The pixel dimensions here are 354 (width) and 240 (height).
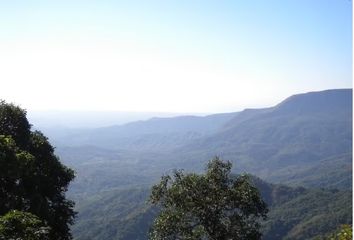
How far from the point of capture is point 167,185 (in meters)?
33.7

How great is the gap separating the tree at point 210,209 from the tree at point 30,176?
9.37 m

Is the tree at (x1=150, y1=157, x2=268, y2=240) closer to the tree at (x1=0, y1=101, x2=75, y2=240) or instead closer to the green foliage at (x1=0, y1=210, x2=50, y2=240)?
the tree at (x1=0, y1=101, x2=75, y2=240)

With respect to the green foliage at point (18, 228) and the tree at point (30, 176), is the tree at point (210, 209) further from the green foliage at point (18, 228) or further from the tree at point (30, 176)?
the green foliage at point (18, 228)

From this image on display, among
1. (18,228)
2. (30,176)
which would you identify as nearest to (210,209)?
(30,176)

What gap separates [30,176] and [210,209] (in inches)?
617

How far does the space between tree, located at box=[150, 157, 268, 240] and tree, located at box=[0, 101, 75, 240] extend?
937cm

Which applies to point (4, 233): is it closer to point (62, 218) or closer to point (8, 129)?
point (62, 218)

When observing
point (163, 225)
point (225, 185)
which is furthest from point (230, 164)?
point (163, 225)

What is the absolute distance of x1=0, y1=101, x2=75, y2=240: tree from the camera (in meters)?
31.1

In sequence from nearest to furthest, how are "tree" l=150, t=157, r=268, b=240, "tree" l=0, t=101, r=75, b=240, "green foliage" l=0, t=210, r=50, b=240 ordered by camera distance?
"green foliage" l=0, t=210, r=50, b=240, "tree" l=150, t=157, r=268, b=240, "tree" l=0, t=101, r=75, b=240

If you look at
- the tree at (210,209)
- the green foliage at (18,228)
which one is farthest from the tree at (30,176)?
the green foliage at (18,228)

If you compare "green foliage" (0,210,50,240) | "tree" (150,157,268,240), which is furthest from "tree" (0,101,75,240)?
"green foliage" (0,210,50,240)

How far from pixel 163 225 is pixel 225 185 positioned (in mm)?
5425

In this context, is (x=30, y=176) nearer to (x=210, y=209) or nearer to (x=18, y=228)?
(x=210, y=209)
